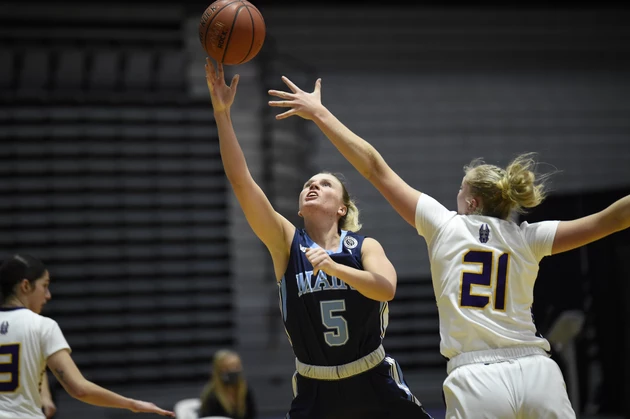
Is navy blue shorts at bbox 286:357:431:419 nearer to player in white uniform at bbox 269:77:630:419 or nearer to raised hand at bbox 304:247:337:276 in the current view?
player in white uniform at bbox 269:77:630:419

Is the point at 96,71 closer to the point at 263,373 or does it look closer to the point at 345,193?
the point at 263,373

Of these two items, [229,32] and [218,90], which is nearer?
[218,90]

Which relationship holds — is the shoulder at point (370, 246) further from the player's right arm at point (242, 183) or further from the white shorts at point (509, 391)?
the white shorts at point (509, 391)

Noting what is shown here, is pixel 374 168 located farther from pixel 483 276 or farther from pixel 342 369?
pixel 342 369

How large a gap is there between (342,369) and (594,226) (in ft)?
4.08

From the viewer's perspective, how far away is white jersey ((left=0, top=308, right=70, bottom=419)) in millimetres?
3867

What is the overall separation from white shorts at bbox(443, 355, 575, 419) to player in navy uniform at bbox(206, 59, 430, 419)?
578 millimetres

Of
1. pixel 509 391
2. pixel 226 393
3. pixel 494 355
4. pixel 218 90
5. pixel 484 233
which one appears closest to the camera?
pixel 509 391

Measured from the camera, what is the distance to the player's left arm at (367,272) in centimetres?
300

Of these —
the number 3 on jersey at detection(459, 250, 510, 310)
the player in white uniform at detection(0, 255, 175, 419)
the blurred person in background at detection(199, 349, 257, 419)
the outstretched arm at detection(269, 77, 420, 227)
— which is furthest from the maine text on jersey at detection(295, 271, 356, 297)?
the blurred person in background at detection(199, 349, 257, 419)

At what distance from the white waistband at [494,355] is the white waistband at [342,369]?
22.9 inches

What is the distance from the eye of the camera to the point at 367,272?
320 centimetres

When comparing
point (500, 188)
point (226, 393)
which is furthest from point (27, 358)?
point (226, 393)

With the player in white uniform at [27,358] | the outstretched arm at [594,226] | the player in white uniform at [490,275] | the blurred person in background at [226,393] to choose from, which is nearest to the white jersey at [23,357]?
the player in white uniform at [27,358]
